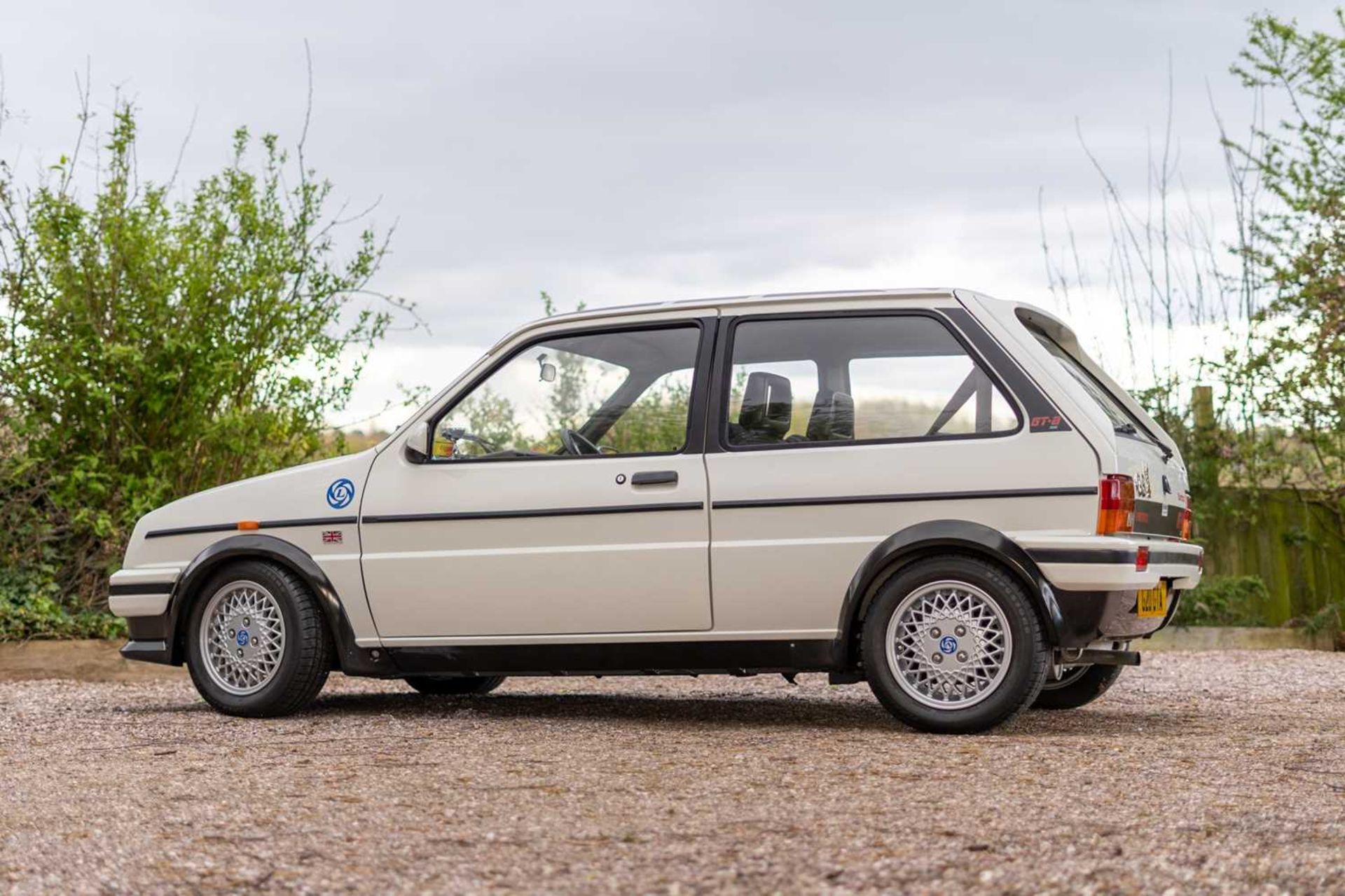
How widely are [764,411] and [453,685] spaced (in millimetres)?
2658

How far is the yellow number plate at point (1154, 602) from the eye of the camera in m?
5.95

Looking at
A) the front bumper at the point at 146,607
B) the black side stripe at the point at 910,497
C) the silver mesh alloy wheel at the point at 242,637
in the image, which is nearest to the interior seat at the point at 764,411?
the black side stripe at the point at 910,497

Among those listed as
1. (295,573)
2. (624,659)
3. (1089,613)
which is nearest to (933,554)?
(1089,613)

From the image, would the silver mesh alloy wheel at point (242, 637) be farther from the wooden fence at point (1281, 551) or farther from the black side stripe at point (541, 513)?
the wooden fence at point (1281, 551)

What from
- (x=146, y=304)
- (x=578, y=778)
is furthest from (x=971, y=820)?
(x=146, y=304)

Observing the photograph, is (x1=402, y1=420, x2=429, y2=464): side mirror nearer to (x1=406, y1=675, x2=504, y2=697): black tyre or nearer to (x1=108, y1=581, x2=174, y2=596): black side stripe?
(x1=108, y1=581, x2=174, y2=596): black side stripe

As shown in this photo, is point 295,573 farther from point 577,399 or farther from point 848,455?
point 848,455

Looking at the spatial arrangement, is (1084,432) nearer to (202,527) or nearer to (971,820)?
(971,820)

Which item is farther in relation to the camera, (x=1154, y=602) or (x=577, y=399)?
(x=577, y=399)

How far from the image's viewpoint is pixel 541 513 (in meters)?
6.39

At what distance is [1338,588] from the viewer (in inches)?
477

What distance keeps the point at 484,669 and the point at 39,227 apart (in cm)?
545

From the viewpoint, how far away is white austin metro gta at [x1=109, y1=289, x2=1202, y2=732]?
5812 mm

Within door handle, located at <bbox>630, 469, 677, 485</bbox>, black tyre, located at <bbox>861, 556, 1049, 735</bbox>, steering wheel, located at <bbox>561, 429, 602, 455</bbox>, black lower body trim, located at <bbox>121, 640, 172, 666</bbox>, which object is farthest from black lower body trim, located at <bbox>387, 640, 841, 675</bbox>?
black lower body trim, located at <bbox>121, 640, 172, 666</bbox>
